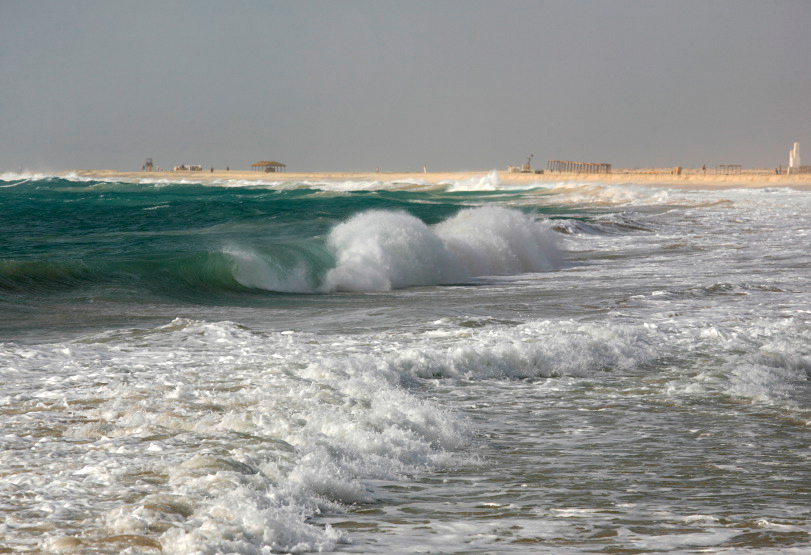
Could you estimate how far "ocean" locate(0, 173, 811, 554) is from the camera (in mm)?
3848

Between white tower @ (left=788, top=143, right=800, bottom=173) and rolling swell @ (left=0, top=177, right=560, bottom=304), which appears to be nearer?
rolling swell @ (left=0, top=177, right=560, bottom=304)

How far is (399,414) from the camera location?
226 inches

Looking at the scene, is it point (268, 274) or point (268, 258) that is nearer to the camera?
point (268, 274)

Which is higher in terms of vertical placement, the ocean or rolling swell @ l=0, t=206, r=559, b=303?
rolling swell @ l=0, t=206, r=559, b=303

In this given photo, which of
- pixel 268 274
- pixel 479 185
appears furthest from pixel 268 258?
pixel 479 185

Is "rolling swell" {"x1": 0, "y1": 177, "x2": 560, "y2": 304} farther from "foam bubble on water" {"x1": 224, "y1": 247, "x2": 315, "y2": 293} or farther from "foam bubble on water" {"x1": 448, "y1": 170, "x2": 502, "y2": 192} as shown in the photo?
"foam bubble on water" {"x1": 448, "y1": 170, "x2": 502, "y2": 192}

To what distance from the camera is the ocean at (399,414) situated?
12.6 feet

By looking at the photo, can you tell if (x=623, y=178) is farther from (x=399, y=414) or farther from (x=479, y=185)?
(x=399, y=414)

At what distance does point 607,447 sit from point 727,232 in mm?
23964

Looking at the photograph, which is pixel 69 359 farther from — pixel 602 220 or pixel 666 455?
pixel 602 220

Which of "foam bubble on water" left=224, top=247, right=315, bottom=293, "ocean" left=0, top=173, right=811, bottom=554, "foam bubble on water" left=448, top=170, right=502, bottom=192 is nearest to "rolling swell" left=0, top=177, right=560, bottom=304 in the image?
"foam bubble on water" left=224, top=247, right=315, bottom=293

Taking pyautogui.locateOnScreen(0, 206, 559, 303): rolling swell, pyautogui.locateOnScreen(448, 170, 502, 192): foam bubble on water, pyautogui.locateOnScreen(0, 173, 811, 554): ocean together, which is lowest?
pyautogui.locateOnScreen(0, 173, 811, 554): ocean

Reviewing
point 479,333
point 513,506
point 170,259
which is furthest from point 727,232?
point 513,506

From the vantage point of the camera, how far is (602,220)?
3228cm
